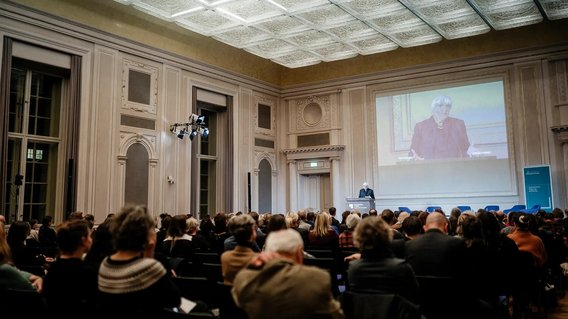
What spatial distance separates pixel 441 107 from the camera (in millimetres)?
13516

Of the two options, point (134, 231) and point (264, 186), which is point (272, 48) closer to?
point (264, 186)

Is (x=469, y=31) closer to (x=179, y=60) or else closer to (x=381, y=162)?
(x=381, y=162)

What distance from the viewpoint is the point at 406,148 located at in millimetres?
13922

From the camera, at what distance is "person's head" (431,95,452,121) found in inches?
528

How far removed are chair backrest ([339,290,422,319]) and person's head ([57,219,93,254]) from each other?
150cm

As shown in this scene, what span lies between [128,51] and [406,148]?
831cm

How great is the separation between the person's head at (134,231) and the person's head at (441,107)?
12339mm

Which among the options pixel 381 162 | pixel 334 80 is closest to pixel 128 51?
pixel 334 80

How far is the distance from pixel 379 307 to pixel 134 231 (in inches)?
50.5

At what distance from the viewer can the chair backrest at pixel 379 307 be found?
2197 mm

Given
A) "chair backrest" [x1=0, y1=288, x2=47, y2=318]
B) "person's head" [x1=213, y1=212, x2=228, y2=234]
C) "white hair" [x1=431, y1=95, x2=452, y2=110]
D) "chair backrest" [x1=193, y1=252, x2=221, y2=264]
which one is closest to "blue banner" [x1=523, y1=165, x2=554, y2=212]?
"white hair" [x1=431, y1=95, x2=452, y2=110]

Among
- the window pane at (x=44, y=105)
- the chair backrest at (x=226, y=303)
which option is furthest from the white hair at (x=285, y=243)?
the window pane at (x=44, y=105)

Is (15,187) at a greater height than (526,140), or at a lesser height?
lesser

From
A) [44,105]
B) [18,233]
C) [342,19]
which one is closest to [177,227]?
[18,233]
